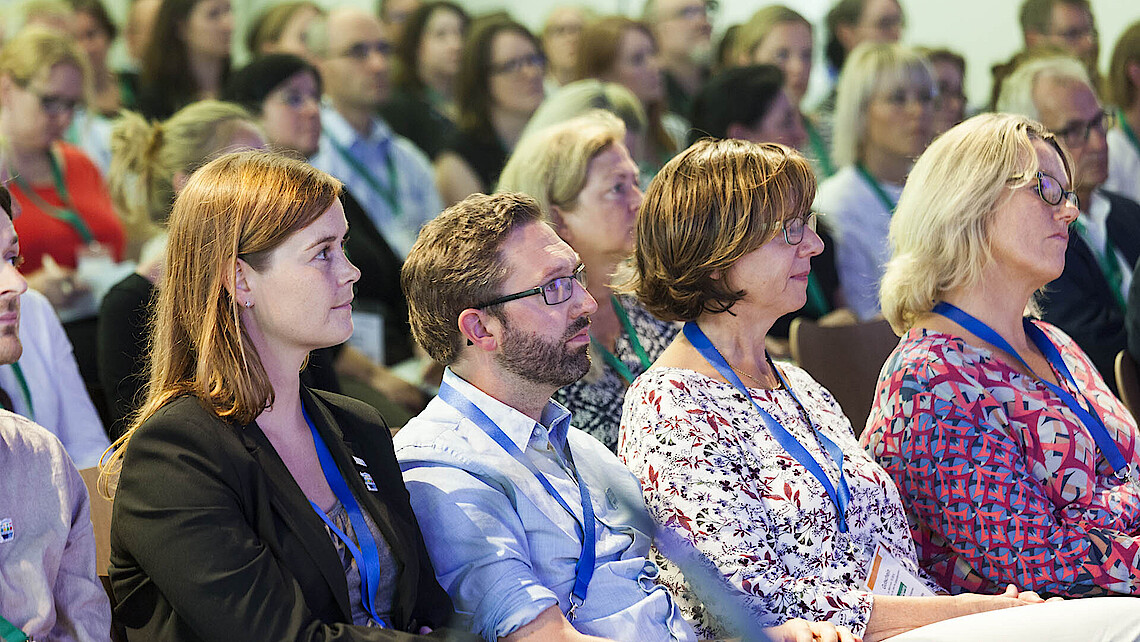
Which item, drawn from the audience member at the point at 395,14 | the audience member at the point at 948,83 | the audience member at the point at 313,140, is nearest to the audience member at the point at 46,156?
the audience member at the point at 313,140

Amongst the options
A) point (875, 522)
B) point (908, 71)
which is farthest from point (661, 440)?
point (908, 71)

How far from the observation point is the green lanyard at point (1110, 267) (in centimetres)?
363

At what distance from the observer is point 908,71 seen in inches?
176

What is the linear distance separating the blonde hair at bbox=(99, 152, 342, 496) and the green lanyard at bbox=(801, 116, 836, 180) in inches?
143

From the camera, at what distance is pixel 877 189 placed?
4.29 metres

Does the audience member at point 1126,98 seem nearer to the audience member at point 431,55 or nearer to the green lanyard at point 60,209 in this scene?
the audience member at point 431,55

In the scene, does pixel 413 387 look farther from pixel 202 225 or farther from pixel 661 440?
pixel 202 225

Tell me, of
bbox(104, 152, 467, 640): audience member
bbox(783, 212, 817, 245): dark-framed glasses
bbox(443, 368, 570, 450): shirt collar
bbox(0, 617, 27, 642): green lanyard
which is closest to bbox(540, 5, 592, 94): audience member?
bbox(783, 212, 817, 245): dark-framed glasses

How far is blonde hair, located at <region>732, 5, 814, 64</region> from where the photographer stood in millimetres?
5059

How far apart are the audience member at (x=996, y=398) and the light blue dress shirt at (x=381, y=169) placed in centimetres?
235

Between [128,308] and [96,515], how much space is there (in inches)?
38.9

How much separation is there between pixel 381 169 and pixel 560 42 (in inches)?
49.9

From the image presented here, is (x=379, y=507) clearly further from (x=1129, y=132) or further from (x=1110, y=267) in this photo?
(x=1129, y=132)

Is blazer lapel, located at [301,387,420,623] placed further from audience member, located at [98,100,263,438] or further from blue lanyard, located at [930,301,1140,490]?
blue lanyard, located at [930,301,1140,490]
